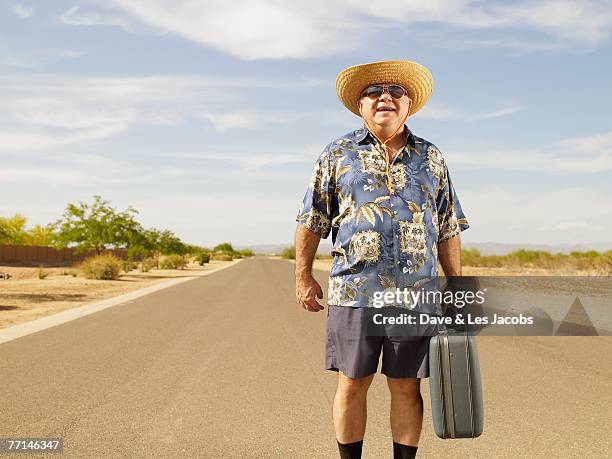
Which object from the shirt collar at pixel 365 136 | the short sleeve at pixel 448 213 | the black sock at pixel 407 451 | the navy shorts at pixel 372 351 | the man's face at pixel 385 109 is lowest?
the black sock at pixel 407 451

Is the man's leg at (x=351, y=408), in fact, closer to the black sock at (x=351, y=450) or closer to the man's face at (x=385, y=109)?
the black sock at (x=351, y=450)

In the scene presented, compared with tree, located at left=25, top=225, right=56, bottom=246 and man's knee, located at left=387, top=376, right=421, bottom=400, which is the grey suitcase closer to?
man's knee, located at left=387, top=376, right=421, bottom=400

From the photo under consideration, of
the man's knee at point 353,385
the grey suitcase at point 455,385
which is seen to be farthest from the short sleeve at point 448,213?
the man's knee at point 353,385

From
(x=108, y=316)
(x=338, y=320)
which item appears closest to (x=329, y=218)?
(x=338, y=320)

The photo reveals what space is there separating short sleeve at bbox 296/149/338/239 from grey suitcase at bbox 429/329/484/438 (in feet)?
2.65

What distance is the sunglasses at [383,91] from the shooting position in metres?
3.61

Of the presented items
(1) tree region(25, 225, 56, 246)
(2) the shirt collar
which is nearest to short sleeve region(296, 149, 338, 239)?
(2) the shirt collar

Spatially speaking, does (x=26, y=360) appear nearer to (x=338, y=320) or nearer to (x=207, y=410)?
(x=207, y=410)

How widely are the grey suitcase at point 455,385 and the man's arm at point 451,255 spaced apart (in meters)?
Answer: 0.43

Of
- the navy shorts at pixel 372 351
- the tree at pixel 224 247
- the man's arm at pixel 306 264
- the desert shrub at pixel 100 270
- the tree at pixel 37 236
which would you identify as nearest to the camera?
the navy shorts at pixel 372 351

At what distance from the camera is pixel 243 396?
622cm

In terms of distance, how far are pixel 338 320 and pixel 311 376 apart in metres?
4.08

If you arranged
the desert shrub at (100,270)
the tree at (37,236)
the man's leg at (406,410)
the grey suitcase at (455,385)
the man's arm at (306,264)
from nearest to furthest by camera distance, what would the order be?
the grey suitcase at (455,385) → the man's leg at (406,410) → the man's arm at (306,264) → the desert shrub at (100,270) → the tree at (37,236)

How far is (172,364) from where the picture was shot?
798 centimetres
